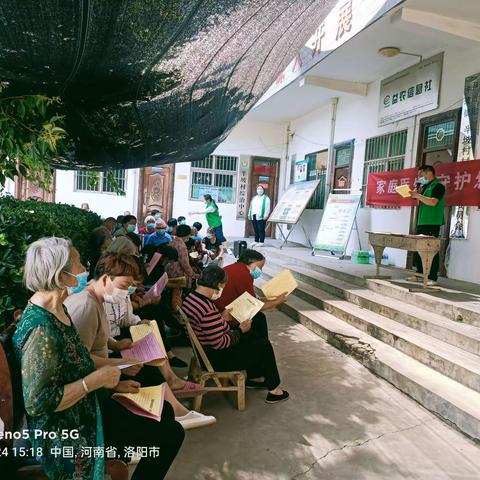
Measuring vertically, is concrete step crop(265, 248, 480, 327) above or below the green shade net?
A: below

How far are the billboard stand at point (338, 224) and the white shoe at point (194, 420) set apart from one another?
17.3 feet

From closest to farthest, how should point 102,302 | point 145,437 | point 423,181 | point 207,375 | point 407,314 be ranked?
1. point 145,437
2. point 102,302
3. point 207,375
4. point 407,314
5. point 423,181

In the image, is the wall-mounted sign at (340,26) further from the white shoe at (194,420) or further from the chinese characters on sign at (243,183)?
the chinese characters on sign at (243,183)

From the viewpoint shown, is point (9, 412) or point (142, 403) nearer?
point (9, 412)

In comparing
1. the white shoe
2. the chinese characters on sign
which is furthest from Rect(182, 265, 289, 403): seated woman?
the chinese characters on sign

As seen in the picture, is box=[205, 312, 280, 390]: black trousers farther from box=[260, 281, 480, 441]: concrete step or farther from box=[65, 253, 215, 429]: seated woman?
box=[260, 281, 480, 441]: concrete step

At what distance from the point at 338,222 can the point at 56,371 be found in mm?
6834

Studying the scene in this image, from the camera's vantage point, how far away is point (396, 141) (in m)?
6.77

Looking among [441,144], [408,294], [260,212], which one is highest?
[441,144]

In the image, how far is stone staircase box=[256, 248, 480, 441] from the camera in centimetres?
276

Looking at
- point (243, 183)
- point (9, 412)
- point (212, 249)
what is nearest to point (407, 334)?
point (9, 412)

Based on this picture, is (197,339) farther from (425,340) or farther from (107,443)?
(425,340)

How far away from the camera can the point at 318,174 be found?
9.56 metres

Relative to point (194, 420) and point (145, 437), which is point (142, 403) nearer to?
point (145, 437)
